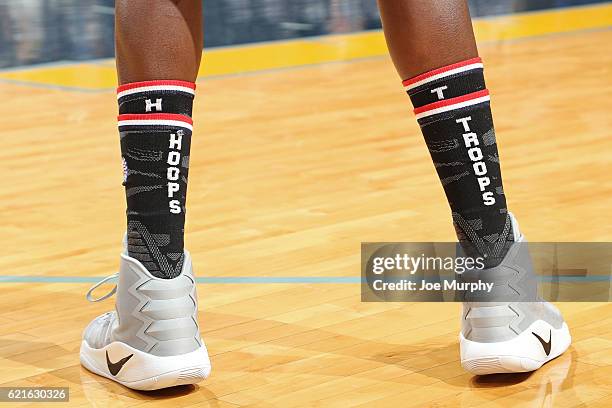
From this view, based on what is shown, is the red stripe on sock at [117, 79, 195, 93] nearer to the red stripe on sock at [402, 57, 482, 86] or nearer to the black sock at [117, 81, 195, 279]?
the black sock at [117, 81, 195, 279]

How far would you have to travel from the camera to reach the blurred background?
411 centimetres

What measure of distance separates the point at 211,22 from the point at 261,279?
3334mm

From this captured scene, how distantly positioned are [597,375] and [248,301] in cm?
45

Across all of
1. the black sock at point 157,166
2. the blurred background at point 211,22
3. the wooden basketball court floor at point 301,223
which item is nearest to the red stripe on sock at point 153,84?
the black sock at point 157,166

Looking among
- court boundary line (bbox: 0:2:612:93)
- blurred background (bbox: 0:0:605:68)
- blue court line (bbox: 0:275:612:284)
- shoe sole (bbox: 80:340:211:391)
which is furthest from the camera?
blurred background (bbox: 0:0:605:68)

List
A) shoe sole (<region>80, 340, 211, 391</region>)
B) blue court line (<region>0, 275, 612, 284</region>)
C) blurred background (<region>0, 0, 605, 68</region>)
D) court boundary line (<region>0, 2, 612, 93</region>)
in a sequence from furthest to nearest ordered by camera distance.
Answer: blurred background (<region>0, 0, 605, 68</region>)
court boundary line (<region>0, 2, 612, 93</region>)
blue court line (<region>0, 275, 612, 284</region>)
shoe sole (<region>80, 340, 211, 391</region>)

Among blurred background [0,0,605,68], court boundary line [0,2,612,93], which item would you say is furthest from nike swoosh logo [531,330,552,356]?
blurred background [0,0,605,68]

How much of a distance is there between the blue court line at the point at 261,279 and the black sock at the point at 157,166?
1.24 ft

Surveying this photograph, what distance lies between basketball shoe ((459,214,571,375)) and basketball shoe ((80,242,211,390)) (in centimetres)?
25

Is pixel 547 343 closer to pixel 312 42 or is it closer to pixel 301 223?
pixel 301 223

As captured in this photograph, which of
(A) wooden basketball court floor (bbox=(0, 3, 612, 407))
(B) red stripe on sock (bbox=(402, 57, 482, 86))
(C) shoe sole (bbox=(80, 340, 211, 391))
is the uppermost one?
(B) red stripe on sock (bbox=(402, 57, 482, 86))

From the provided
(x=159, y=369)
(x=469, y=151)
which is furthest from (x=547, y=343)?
(x=159, y=369)

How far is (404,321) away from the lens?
4.36 ft

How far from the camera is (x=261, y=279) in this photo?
1512mm
